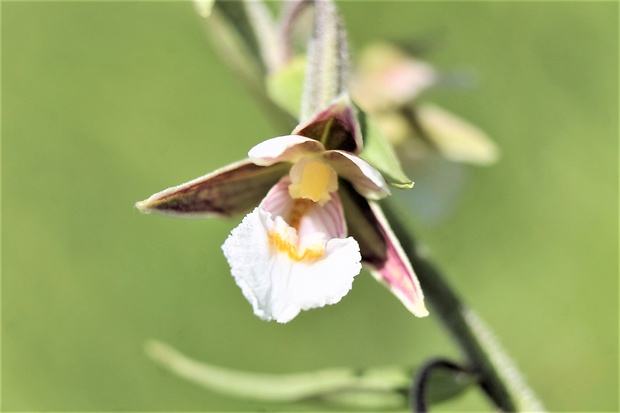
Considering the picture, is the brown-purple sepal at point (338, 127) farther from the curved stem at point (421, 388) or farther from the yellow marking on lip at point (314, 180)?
the curved stem at point (421, 388)

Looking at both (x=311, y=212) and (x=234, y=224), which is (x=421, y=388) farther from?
(x=234, y=224)

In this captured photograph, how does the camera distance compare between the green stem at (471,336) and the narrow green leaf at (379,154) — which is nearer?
the narrow green leaf at (379,154)

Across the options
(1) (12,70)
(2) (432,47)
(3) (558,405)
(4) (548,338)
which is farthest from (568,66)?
(1) (12,70)

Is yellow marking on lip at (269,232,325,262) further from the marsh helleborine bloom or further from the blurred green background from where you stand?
the blurred green background

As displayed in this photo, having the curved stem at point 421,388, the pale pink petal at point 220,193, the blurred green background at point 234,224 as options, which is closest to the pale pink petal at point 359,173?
the pale pink petal at point 220,193

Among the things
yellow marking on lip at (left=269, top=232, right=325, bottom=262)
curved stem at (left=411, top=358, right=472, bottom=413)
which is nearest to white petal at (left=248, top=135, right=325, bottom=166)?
yellow marking on lip at (left=269, top=232, right=325, bottom=262)

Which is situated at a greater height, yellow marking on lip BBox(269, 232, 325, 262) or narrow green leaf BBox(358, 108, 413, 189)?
narrow green leaf BBox(358, 108, 413, 189)
